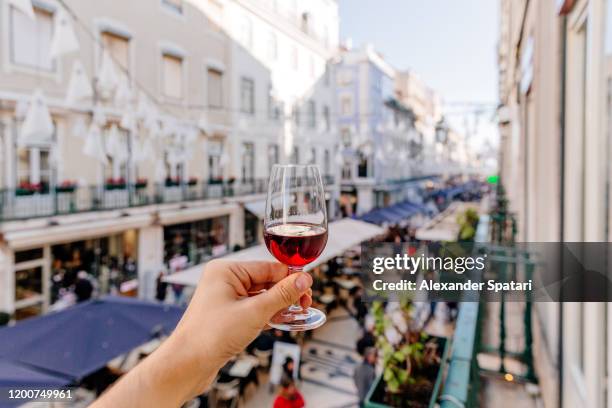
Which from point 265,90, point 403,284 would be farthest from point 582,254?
point 265,90

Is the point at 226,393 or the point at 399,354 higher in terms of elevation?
the point at 399,354

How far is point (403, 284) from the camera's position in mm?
1615

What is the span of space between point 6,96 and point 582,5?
7799mm

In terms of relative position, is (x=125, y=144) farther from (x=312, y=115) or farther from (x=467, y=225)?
(x=312, y=115)

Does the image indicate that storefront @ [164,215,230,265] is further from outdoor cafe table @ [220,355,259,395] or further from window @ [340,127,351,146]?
window @ [340,127,351,146]

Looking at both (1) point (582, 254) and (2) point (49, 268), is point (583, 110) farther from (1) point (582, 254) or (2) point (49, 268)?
(2) point (49, 268)

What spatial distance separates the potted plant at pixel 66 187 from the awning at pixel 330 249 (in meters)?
3.00

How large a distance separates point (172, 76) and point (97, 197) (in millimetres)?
3674

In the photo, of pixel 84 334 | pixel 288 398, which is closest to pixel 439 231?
pixel 288 398

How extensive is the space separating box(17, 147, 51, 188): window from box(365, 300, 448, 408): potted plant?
23.8 feet

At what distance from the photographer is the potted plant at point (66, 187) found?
7847mm

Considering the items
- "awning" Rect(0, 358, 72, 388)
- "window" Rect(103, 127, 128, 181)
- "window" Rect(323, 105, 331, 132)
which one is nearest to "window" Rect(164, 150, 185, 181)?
"window" Rect(103, 127, 128, 181)

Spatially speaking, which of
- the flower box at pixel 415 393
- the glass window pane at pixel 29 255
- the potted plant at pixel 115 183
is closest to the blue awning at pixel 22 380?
the flower box at pixel 415 393

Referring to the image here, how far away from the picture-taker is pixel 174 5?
34.3 feet
